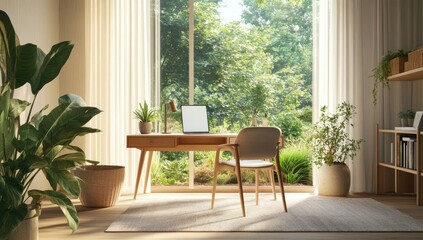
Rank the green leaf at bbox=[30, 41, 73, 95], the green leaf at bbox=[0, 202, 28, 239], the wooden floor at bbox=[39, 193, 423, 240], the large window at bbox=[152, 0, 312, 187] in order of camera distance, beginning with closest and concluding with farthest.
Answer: the green leaf at bbox=[0, 202, 28, 239]
the green leaf at bbox=[30, 41, 73, 95]
the wooden floor at bbox=[39, 193, 423, 240]
the large window at bbox=[152, 0, 312, 187]

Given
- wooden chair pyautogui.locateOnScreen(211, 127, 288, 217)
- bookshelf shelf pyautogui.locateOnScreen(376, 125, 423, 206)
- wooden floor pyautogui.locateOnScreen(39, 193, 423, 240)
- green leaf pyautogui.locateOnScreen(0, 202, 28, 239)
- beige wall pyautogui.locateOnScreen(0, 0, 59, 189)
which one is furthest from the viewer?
bookshelf shelf pyautogui.locateOnScreen(376, 125, 423, 206)

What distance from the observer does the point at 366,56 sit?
18.8ft

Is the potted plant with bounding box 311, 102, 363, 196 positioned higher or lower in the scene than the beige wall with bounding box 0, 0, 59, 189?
lower

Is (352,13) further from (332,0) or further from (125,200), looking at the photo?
(125,200)

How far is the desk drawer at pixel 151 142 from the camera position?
4988mm

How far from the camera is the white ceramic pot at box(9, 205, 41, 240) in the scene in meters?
2.83

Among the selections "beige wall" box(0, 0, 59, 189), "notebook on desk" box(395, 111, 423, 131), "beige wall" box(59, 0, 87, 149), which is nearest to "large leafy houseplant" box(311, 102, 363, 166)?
"notebook on desk" box(395, 111, 423, 131)

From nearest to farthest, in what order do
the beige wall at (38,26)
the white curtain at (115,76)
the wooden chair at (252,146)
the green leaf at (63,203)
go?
the green leaf at (63,203) → the wooden chair at (252,146) → the beige wall at (38,26) → the white curtain at (115,76)

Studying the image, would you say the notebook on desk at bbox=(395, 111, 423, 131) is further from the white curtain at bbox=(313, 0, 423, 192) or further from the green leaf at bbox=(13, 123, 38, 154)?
the green leaf at bbox=(13, 123, 38, 154)

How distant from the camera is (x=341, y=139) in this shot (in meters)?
5.36

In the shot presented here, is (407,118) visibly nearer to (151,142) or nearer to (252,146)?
(252,146)

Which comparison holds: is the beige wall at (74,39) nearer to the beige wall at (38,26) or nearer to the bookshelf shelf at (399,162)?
the beige wall at (38,26)

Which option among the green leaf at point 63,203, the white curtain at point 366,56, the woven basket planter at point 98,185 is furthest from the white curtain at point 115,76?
the green leaf at point 63,203

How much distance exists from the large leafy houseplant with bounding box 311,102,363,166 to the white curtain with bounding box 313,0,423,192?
10cm
